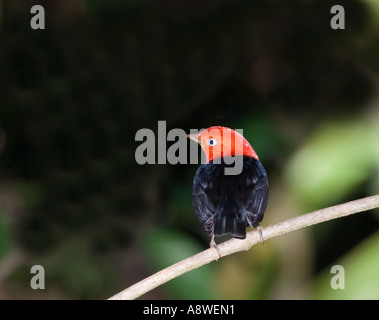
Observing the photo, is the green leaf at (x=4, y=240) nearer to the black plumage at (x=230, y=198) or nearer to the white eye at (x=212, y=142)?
the black plumage at (x=230, y=198)

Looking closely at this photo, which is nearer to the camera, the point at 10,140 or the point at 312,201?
the point at 312,201

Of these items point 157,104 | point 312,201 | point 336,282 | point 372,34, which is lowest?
point 336,282

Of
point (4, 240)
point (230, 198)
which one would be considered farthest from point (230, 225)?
point (4, 240)

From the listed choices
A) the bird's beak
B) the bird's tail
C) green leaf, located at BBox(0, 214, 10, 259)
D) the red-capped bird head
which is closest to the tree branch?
the bird's tail

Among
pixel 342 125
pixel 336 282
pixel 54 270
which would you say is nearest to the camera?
pixel 336 282

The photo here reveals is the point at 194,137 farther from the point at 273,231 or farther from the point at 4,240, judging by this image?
the point at 4,240

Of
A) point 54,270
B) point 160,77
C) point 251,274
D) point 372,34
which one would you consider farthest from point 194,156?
point 372,34

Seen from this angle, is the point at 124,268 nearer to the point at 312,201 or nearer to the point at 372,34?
the point at 312,201
